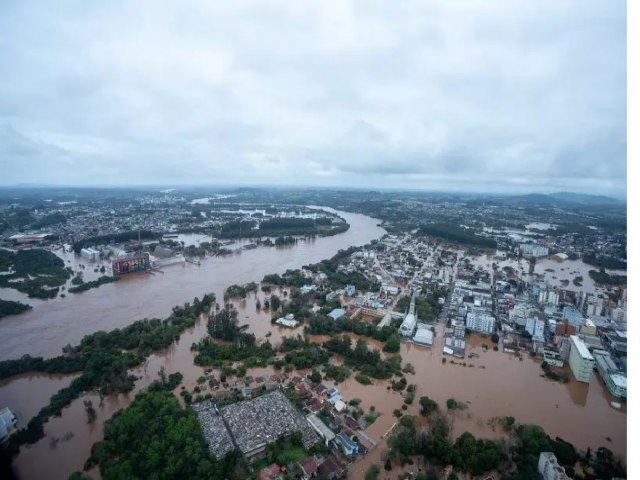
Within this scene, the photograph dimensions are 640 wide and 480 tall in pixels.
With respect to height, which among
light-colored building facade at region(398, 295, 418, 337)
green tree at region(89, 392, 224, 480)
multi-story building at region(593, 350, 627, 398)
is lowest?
multi-story building at region(593, 350, 627, 398)

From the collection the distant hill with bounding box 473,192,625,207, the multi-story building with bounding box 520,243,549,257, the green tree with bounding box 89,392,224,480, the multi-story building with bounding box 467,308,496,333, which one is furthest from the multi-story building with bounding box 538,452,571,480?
the distant hill with bounding box 473,192,625,207

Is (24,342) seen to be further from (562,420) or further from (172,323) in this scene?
(562,420)

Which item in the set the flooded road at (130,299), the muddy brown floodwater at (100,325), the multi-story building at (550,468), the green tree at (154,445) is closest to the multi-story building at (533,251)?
the flooded road at (130,299)

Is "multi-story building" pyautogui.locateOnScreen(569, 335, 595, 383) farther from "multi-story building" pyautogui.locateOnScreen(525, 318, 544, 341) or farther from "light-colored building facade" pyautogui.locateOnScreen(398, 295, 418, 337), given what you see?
"light-colored building facade" pyautogui.locateOnScreen(398, 295, 418, 337)

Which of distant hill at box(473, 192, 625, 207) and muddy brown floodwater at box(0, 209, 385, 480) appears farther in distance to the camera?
distant hill at box(473, 192, 625, 207)

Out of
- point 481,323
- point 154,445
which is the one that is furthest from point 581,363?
point 154,445

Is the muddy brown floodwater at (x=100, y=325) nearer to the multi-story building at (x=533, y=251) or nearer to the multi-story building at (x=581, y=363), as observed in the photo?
the multi-story building at (x=581, y=363)

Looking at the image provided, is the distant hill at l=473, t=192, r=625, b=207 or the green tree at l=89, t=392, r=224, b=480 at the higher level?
the distant hill at l=473, t=192, r=625, b=207

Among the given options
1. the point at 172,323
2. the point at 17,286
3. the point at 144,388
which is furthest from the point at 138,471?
the point at 17,286
